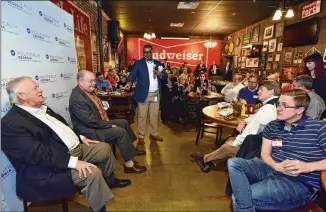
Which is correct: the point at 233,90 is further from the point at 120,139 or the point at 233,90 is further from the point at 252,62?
the point at 252,62

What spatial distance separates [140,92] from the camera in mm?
3660

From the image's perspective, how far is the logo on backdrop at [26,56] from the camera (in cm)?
195

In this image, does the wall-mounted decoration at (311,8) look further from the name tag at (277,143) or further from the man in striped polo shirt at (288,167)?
the name tag at (277,143)

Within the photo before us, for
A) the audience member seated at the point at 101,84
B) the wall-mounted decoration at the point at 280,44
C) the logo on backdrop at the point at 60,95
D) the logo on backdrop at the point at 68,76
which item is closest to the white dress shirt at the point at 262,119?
the logo on backdrop at the point at 60,95

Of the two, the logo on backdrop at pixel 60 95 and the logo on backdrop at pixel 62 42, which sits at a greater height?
the logo on backdrop at pixel 62 42

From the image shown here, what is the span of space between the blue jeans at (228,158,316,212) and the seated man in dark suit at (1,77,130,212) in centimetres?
103

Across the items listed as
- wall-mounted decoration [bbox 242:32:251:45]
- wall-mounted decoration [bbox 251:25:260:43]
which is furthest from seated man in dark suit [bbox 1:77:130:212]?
wall-mounted decoration [bbox 242:32:251:45]

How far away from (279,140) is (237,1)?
4.99 meters

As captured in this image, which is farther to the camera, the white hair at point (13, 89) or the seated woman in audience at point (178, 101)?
the seated woman in audience at point (178, 101)

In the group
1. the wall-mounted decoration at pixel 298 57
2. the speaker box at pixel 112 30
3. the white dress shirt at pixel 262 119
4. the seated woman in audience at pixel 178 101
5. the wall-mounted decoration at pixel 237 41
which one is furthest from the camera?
the wall-mounted decoration at pixel 237 41

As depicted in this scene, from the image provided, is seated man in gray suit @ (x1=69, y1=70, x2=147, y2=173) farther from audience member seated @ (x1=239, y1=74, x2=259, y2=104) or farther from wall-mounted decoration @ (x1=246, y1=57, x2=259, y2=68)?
wall-mounted decoration @ (x1=246, y1=57, x2=259, y2=68)

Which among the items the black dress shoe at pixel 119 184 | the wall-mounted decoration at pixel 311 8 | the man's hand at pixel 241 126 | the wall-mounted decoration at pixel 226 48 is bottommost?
the black dress shoe at pixel 119 184

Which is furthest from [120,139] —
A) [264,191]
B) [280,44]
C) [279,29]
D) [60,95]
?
[279,29]

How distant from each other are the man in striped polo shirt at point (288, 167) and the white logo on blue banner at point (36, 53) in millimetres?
1864
